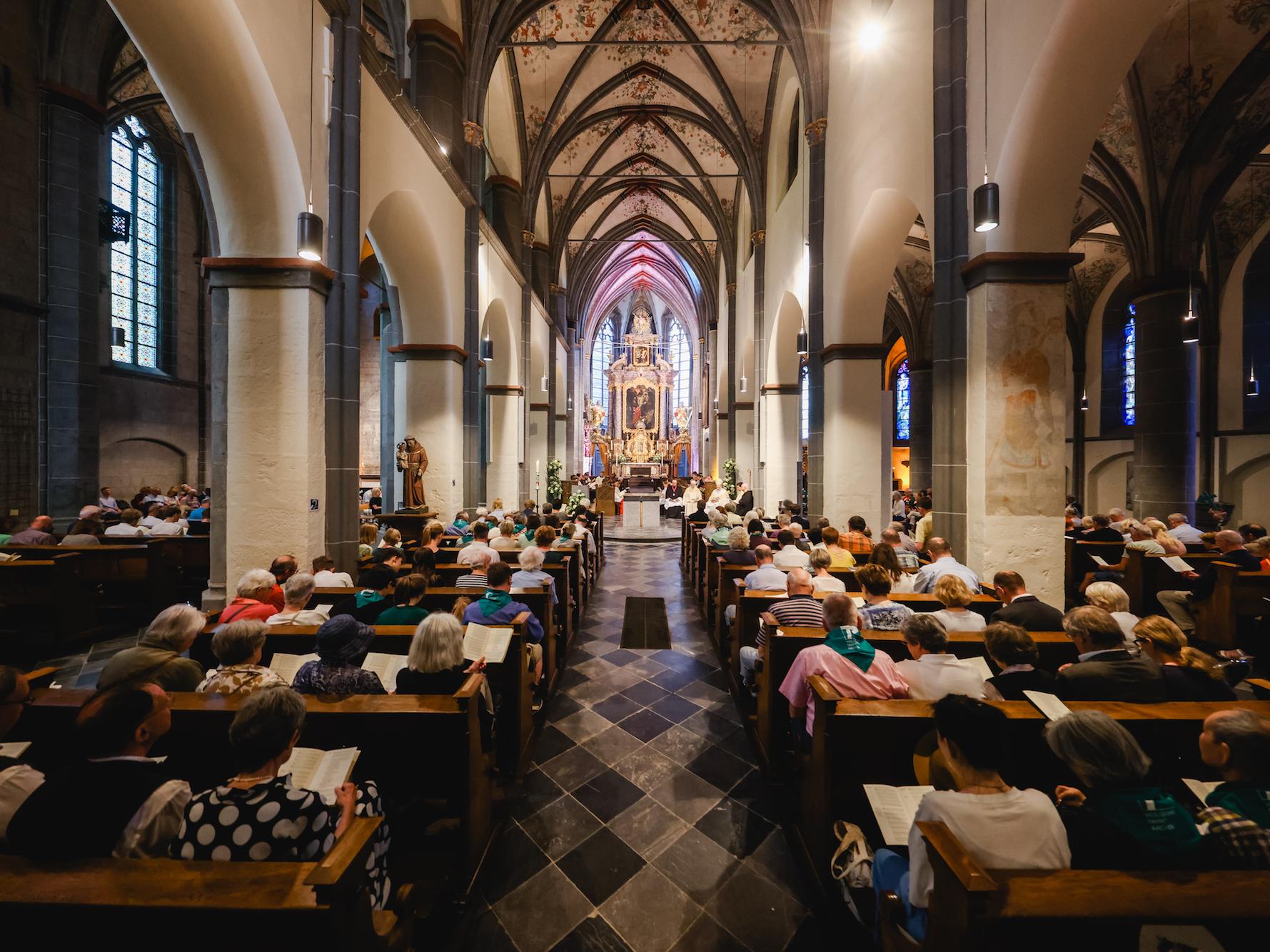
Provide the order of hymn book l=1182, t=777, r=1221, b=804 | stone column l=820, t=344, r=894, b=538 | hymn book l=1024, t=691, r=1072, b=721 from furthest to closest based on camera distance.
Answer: stone column l=820, t=344, r=894, b=538
hymn book l=1024, t=691, r=1072, b=721
hymn book l=1182, t=777, r=1221, b=804

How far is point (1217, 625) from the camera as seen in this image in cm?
517

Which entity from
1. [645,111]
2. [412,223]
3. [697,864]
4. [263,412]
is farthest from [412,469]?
[645,111]

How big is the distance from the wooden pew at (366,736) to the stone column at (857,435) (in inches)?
280

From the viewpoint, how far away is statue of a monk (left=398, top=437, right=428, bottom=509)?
8.74 meters

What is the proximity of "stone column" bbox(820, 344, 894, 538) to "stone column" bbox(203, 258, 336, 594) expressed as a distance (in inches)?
274

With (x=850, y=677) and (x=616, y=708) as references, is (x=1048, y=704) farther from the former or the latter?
(x=616, y=708)

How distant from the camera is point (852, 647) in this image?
2.75m

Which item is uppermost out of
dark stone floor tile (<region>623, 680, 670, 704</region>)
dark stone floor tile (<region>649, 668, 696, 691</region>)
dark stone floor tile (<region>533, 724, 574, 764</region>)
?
dark stone floor tile (<region>649, 668, 696, 691</region>)

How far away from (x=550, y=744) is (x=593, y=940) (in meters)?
Answer: 1.59

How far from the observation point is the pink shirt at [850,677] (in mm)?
2658

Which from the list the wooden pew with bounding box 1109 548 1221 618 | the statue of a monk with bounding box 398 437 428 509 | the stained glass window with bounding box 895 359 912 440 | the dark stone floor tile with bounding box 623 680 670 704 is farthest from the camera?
the stained glass window with bounding box 895 359 912 440

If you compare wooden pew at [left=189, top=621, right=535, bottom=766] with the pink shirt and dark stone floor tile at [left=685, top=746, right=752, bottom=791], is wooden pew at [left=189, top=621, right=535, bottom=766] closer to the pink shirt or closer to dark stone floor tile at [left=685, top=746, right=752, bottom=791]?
dark stone floor tile at [left=685, top=746, right=752, bottom=791]

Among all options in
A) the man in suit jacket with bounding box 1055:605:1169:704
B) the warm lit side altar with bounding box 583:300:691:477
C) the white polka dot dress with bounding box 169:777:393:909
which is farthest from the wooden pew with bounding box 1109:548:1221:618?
the warm lit side altar with bounding box 583:300:691:477

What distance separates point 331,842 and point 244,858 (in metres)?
0.20
